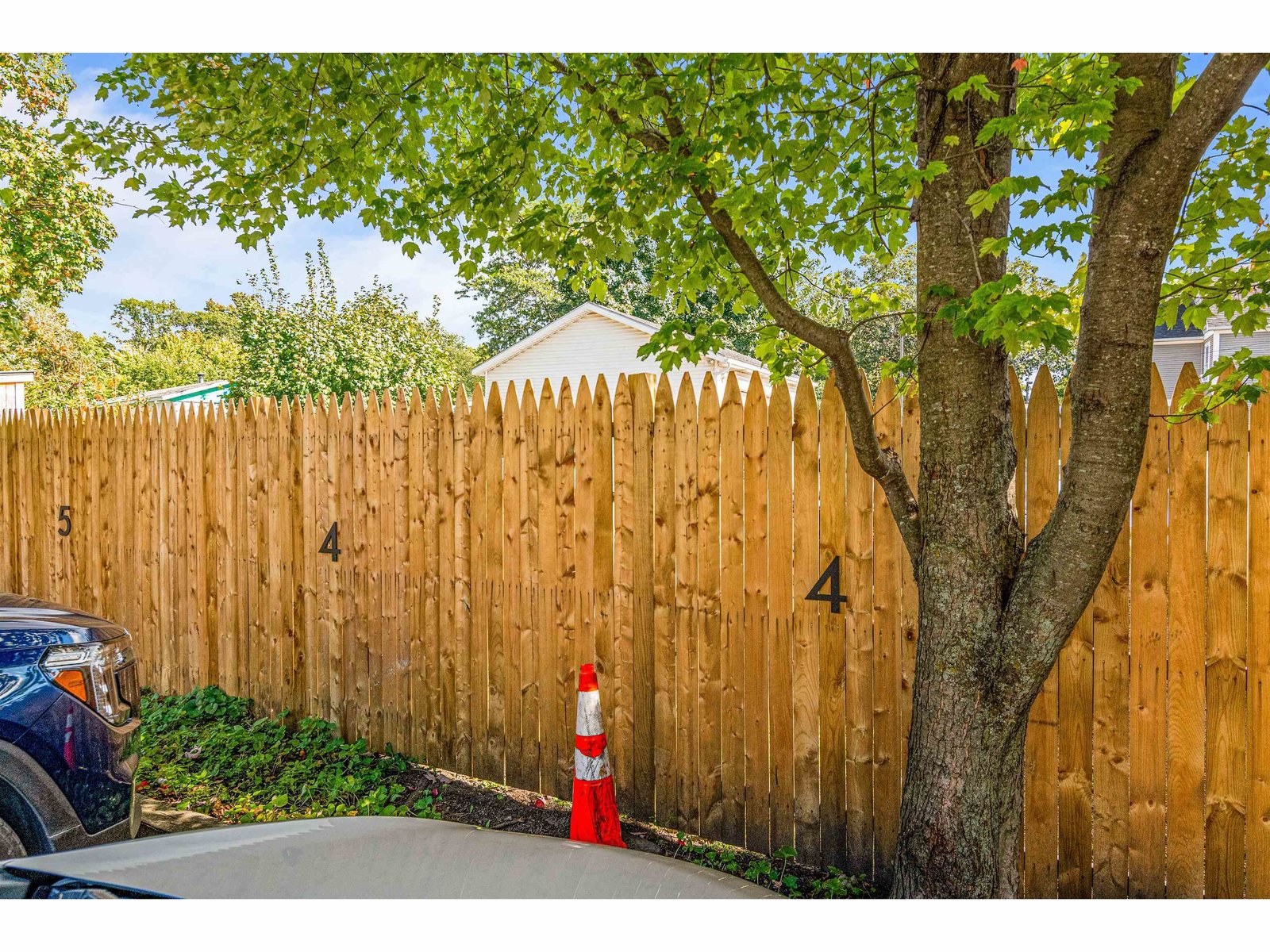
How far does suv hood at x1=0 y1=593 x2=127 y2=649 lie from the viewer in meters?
2.61

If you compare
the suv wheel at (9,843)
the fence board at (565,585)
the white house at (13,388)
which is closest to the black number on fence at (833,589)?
the fence board at (565,585)

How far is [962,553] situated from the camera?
2.44m

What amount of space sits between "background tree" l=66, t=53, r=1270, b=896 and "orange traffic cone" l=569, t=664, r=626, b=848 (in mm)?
1307

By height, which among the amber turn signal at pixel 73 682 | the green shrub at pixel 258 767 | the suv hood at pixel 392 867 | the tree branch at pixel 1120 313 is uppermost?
the tree branch at pixel 1120 313

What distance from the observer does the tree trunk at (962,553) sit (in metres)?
2.42

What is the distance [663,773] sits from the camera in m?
3.54

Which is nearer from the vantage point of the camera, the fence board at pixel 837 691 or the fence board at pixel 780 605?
the fence board at pixel 837 691

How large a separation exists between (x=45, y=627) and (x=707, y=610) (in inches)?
101

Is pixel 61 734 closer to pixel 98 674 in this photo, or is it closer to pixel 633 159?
pixel 98 674

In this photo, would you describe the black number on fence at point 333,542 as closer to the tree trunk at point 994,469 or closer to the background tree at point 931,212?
the background tree at point 931,212

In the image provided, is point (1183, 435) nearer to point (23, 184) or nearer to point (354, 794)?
point (354, 794)

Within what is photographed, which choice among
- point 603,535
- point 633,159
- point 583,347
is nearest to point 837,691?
point 603,535

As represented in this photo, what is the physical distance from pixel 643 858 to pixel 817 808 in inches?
68.3
